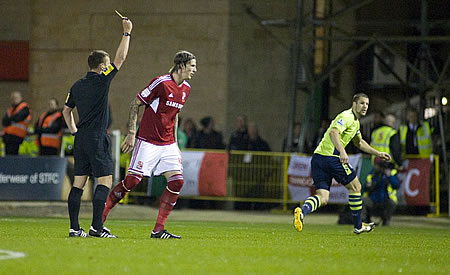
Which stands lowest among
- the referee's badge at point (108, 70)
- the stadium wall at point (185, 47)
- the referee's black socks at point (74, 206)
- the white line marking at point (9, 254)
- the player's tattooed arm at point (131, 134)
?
the white line marking at point (9, 254)

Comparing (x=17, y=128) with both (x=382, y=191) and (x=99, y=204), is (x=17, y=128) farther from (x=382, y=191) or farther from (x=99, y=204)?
(x=99, y=204)

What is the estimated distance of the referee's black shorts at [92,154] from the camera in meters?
9.97

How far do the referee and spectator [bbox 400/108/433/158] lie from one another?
1070 cm

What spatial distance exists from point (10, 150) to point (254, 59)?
25.7ft

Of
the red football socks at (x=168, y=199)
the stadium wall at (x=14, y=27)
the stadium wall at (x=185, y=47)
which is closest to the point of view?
the red football socks at (x=168, y=199)

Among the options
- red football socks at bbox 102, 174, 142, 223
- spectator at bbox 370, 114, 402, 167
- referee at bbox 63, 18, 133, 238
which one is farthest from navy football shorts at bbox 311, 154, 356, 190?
spectator at bbox 370, 114, 402, 167

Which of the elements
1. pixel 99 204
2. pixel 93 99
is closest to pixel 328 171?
pixel 99 204

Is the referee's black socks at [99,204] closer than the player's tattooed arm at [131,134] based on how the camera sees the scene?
No

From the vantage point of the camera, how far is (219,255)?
8219 mm

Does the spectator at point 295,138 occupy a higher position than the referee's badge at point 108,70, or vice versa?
the referee's badge at point 108,70

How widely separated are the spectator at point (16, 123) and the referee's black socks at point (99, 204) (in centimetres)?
1072

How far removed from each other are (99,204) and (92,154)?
57 cm

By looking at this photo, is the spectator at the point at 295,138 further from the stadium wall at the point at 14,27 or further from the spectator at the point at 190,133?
the stadium wall at the point at 14,27

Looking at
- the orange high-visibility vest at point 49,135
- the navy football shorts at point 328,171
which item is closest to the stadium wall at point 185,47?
the orange high-visibility vest at point 49,135
